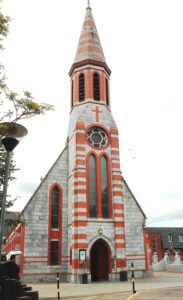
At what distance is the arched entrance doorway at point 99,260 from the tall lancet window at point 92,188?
257 centimetres

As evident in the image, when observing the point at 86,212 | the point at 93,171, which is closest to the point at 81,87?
the point at 93,171

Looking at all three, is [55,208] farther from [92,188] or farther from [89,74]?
[89,74]

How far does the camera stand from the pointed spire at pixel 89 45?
105ft

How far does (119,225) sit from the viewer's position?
26.0 metres

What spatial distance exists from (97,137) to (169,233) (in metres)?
38.6

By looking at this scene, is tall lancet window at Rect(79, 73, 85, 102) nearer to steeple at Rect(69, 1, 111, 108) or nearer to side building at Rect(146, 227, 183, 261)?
steeple at Rect(69, 1, 111, 108)

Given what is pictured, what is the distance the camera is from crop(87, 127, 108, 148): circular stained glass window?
28.6m

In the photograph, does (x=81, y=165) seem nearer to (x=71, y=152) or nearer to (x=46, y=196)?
(x=71, y=152)

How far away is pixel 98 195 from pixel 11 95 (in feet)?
54.4

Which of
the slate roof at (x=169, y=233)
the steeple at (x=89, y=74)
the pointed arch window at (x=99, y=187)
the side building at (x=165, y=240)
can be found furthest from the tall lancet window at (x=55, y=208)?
the slate roof at (x=169, y=233)

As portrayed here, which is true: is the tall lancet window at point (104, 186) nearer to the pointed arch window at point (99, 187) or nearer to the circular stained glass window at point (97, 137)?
the pointed arch window at point (99, 187)

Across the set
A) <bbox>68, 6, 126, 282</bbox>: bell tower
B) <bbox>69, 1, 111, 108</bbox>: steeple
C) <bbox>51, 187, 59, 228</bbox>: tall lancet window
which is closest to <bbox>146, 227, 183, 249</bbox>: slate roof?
<bbox>68, 6, 126, 282</bbox>: bell tower

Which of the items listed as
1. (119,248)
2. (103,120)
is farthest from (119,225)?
(103,120)

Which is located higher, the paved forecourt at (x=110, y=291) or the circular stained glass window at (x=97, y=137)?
the circular stained glass window at (x=97, y=137)
